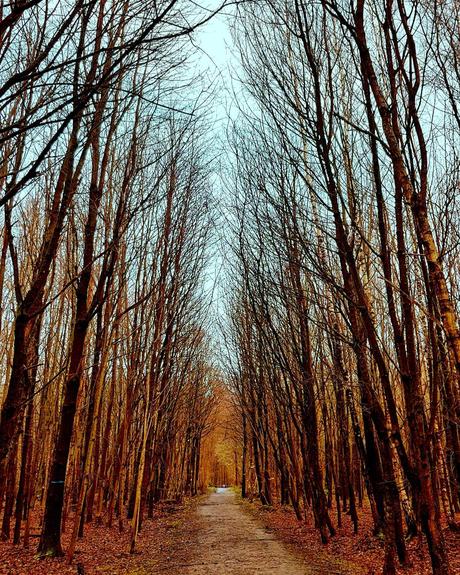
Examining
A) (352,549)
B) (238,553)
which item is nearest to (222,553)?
(238,553)

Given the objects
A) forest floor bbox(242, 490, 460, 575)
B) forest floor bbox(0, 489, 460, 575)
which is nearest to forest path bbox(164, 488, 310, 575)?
forest floor bbox(0, 489, 460, 575)

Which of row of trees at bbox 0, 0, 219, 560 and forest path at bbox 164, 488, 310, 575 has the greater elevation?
row of trees at bbox 0, 0, 219, 560

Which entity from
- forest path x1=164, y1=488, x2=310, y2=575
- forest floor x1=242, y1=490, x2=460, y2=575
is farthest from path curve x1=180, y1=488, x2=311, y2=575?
forest floor x1=242, y1=490, x2=460, y2=575

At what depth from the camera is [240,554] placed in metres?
7.52

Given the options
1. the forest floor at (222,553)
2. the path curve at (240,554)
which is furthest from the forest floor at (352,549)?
the path curve at (240,554)

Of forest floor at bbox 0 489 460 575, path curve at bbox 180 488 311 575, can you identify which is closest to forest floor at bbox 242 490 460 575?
forest floor at bbox 0 489 460 575

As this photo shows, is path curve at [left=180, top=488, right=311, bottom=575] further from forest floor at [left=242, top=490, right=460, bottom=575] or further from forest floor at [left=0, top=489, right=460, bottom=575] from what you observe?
forest floor at [left=242, top=490, right=460, bottom=575]

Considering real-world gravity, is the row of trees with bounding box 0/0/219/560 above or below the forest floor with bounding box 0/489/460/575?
above

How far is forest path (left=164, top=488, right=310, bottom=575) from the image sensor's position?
6281 mm

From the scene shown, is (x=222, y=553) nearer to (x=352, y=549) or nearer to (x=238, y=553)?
(x=238, y=553)

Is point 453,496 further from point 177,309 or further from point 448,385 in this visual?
point 177,309

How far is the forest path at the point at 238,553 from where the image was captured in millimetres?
6281

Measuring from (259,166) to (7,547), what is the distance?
7757 mm

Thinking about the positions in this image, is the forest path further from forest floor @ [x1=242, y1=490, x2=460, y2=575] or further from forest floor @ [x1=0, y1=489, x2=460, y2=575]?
forest floor @ [x1=242, y1=490, x2=460, y2=575]
